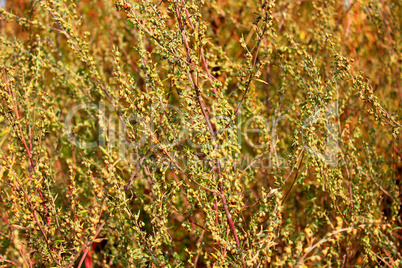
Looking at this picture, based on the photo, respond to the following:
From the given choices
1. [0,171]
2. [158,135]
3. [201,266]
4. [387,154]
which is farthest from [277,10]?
[0,171]

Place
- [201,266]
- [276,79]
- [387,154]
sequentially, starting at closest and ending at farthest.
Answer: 1. [201,266]
2. [387,154]
3. [276,79]

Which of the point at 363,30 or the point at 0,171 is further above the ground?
the point at 363,30

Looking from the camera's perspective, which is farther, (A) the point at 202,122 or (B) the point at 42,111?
(B) the point at 42,111

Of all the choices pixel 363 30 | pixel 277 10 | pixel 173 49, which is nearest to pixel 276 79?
pixel 277 10

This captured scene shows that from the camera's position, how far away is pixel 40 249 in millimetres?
1337

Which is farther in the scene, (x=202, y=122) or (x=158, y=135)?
(x=158, y=135)

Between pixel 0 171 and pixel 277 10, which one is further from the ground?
pixel 277 10

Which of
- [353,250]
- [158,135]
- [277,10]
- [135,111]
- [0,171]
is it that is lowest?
[353,250]

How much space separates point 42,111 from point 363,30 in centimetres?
257

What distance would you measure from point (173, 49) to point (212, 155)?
410 millimetres

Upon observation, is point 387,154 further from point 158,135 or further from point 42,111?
point 42,111

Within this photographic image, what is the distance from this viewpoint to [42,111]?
153 cm

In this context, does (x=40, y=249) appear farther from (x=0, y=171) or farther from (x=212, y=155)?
(x=212, y=155)

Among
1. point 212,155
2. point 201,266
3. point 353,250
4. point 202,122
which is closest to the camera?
point 212,155
